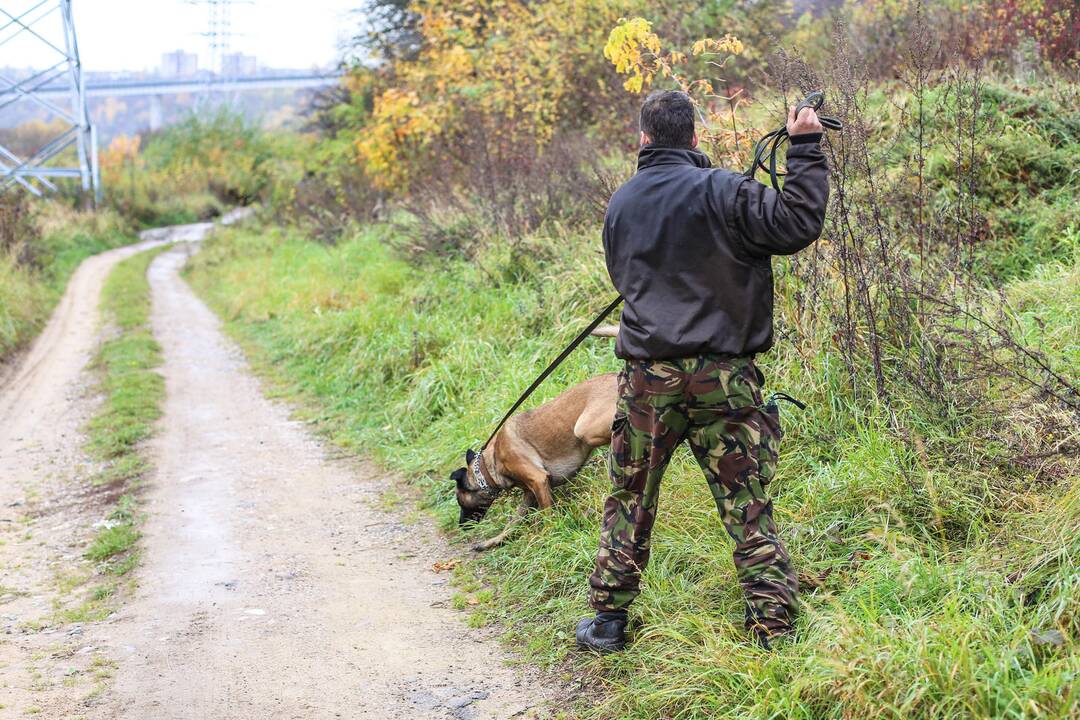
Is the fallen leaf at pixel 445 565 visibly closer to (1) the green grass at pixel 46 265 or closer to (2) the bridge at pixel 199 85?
(1) the green grass at pixel 46 265

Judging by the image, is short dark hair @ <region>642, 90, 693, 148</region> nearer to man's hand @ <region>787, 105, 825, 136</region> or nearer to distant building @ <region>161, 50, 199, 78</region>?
man's hand @ <region>787, 105, 825, 136</region>

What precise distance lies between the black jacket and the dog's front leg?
2.24 metres

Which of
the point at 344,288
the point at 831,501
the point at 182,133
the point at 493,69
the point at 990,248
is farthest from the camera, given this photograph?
the point at 182,133

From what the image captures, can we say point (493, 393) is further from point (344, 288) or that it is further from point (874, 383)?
point (344, 288)

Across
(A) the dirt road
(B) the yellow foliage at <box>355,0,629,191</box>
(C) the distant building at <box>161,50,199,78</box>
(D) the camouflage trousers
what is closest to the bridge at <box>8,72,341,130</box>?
(C) the distant building at <box>161,50,199,78</box>

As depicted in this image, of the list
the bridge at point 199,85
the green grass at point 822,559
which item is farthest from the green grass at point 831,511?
the bridge at point 199,85

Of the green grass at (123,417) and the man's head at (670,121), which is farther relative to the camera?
the green grass at (123,417)

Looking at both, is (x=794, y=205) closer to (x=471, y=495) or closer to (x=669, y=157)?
(x=669, y=157)

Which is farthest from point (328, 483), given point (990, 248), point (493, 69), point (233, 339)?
point (493, 69)

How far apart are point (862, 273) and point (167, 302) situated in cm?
1591

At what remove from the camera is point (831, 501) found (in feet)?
14.9

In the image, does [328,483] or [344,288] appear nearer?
[328,483]

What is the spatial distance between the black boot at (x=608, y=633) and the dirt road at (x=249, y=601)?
320 millimetres

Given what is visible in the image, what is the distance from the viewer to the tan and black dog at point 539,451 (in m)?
5.61
